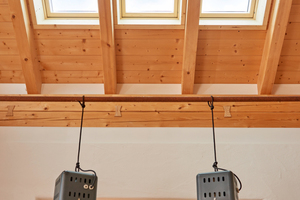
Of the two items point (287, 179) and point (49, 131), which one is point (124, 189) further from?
point (287, 179)

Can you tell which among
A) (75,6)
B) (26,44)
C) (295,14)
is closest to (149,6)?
(75,6)

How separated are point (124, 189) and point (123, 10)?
5.46ft

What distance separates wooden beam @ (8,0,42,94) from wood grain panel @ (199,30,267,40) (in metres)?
1.56

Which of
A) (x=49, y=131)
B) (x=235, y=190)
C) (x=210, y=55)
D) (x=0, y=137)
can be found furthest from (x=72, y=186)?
(x=210, y=55)

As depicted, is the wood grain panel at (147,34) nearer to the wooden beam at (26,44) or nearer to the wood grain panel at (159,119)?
the wooden beam at (26,44)

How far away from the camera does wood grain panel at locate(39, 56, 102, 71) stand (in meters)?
2.54

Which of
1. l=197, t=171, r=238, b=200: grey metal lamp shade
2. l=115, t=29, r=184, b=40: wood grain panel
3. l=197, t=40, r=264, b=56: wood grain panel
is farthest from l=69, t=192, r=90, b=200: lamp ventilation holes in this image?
l=197, t=40, r=264, b=56: wood grain panel

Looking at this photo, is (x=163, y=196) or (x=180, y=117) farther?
(x=180, y=117)

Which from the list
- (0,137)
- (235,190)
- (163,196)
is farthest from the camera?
(0,137)

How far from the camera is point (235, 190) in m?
1.17

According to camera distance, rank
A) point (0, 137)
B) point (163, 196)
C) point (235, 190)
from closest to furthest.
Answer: point (235, 190) → point (163, 196) → point (0, 137)

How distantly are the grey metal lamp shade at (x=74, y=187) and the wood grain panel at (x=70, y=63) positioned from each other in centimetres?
150

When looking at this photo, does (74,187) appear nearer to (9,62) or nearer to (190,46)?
(190,46)

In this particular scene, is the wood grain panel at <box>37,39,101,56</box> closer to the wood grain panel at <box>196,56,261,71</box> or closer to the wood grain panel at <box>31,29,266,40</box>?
the wood grain panel at <box>31,29,266,40</box>
